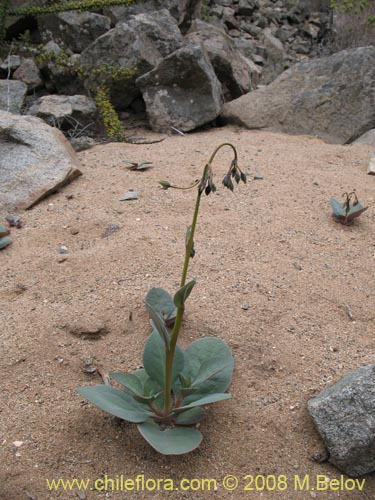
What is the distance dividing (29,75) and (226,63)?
2.33 metres

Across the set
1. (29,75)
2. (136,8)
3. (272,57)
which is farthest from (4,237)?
(272,57)

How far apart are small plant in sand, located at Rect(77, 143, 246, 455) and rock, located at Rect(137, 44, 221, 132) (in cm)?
359

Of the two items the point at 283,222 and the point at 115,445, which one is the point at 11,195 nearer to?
the point at 283,222

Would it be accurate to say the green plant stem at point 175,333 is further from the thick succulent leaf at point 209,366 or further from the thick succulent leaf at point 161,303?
the thick succulent leaf at point 161,303

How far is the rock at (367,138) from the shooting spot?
4477mm

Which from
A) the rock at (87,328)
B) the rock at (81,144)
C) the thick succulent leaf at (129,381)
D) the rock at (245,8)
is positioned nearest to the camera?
the thick succulent leaf at (129,381)

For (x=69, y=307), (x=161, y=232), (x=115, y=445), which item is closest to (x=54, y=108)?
(x=161, y=232)

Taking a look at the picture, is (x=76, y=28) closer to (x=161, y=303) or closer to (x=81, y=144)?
(x=81, y=144)

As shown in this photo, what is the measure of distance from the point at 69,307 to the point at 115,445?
0.75 meters

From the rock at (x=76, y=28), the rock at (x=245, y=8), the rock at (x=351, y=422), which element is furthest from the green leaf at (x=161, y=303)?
the rock at (x=245, y=8)

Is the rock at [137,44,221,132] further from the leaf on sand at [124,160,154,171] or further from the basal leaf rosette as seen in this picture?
the basal leaf rosette

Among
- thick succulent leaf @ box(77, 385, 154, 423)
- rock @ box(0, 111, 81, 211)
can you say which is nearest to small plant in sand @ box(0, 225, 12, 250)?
rock @ box(0, 111, 81, 211)

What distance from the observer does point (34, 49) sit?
19.5ft

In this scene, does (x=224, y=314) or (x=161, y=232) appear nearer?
(x=224, y=314)
